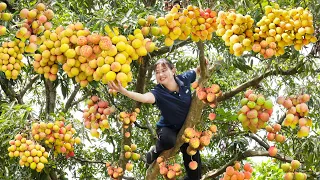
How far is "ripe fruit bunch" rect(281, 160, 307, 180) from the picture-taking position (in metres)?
2.89

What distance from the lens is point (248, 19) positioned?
193cm

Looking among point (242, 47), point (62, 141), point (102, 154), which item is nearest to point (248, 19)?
point (242, 47)

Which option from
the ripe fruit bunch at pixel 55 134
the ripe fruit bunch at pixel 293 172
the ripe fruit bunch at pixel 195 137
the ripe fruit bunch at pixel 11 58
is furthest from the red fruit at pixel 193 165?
the ripe fruit bunch at pixel 11 58

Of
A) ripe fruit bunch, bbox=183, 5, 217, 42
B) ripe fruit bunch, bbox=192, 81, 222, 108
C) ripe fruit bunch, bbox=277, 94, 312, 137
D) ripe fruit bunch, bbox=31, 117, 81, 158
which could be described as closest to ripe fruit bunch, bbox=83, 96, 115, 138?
ripe fruit bunch, bbox=31, 117, 81, 158

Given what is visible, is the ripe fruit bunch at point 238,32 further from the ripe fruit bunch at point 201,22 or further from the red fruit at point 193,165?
the red fruit at point 193,165

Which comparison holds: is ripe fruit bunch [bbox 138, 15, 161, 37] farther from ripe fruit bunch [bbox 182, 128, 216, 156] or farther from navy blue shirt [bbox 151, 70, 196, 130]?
navy blue shirt [bbox 151, 70, 196, 130]

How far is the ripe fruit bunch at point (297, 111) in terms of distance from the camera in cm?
222

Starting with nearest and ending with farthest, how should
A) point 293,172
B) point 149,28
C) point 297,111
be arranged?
1. point 149,28
2. point 297,111
3. point 293,172

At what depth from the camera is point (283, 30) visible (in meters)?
1.82

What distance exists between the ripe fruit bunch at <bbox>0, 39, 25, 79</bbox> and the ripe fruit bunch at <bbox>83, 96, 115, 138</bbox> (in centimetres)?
87

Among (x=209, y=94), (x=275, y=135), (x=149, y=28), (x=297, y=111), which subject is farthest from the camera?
(x=275, y=135)

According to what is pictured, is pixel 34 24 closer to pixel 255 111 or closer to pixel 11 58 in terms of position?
pixel 11 58

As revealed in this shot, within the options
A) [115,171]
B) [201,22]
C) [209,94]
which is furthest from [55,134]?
[201,22]

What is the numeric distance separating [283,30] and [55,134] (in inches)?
79.2
